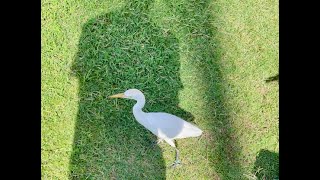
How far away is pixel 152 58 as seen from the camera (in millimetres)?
3340

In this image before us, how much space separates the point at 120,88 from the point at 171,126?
1.44 ft

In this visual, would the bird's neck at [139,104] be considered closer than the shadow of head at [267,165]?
Yes

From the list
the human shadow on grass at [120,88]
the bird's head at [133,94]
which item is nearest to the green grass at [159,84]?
the human shadow on grass at [120,88]

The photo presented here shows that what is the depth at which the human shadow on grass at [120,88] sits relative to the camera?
3285 millimetres

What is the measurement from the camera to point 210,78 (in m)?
3.35

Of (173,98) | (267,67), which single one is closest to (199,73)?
(173,98)

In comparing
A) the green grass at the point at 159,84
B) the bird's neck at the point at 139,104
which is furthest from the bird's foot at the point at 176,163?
the bird's neck at the point at 139,104

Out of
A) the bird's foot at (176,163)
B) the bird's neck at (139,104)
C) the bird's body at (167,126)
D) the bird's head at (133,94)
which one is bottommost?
the bird's foot at (176,163)

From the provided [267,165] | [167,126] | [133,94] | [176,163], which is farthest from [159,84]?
[267,165]

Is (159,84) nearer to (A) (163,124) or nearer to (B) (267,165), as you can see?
(A) (163,124)

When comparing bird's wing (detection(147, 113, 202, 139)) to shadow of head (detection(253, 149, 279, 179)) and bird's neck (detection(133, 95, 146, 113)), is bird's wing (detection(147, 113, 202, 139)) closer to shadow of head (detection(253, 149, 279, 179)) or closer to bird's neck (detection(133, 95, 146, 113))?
bird's neck (detection(133, 95, 146, 113))

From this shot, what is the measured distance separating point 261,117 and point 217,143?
34cm

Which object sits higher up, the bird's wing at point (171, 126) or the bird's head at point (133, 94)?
the bird's head at point (133, 94)

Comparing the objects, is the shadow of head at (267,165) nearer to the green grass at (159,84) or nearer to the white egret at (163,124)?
the green grass at (159,84)
